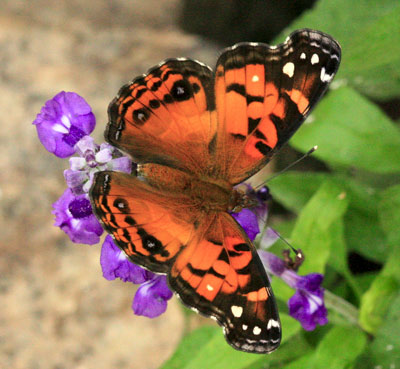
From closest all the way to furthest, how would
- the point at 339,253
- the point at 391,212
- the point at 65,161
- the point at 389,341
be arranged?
the point at 389,341, the point at 391,212, the point at 339,253, the point at 65,161

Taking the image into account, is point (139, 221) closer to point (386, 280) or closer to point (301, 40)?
point (301, 40)

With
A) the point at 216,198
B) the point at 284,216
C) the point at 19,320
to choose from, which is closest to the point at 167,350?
the point at 19,320

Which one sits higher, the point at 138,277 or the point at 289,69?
the point at 289,69

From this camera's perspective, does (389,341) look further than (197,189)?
Yes

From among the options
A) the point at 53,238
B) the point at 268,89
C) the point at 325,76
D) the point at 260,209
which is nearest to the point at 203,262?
the point at 260,209

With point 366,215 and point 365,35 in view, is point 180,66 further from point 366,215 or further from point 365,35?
point 366,215

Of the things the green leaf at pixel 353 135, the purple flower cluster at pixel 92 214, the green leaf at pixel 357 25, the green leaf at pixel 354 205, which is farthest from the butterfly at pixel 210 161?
the green leaf at pixel 357 25

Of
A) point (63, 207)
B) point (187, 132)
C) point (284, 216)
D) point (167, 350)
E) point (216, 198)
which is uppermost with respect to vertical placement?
point (187, 132)
